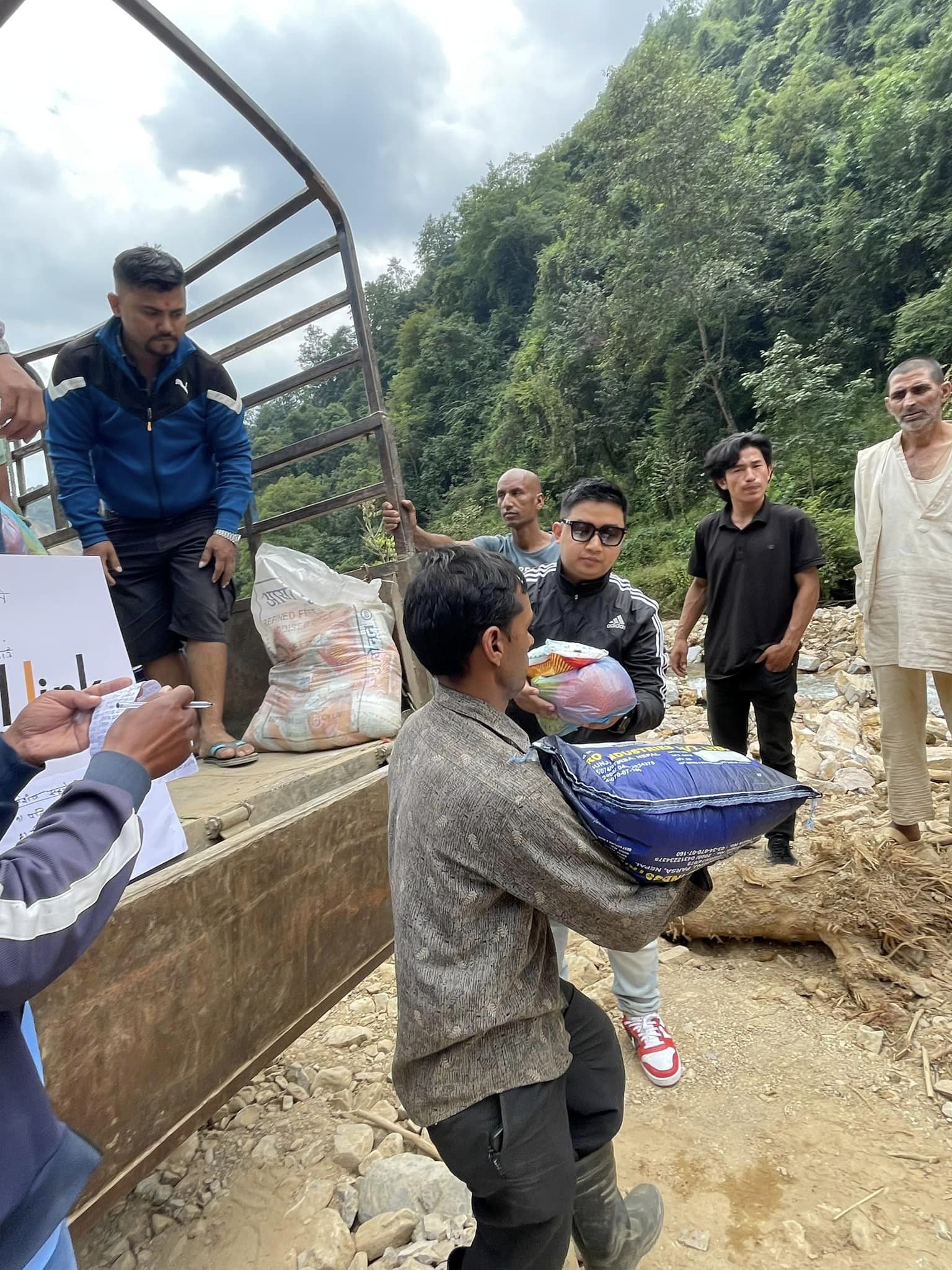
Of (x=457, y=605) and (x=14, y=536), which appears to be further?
(x=14, y=536)

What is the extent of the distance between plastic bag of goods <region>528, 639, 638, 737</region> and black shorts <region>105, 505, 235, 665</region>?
120 cm

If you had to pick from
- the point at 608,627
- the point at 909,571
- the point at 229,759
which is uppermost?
the point at 608,627

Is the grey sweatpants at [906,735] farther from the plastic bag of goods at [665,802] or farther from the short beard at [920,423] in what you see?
the plastic bag of goods at [665,802]

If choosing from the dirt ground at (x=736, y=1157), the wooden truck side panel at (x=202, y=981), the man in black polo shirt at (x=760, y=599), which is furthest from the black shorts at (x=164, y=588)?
the man in black polo shirt at (x=760, y=599)

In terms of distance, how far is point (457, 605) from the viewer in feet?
3.61

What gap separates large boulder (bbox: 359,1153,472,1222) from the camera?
1589 millimetres

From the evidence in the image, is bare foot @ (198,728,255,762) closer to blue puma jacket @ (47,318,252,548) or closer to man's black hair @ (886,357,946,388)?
blue puma jacket @ (47,318,252,548)

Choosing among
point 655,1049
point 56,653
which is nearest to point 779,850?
point 655,1049

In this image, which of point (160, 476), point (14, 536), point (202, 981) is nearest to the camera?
point (202, 981)

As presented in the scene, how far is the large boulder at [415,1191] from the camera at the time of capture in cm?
159

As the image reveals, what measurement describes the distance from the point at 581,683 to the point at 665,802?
0.63 metres

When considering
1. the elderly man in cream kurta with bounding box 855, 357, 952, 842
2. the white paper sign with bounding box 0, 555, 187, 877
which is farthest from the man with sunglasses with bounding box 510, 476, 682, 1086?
the elderly man in cream kurta with bounding box 855, 357, 952, 842

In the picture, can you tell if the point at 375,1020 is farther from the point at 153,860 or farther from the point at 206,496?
the point at 206,496

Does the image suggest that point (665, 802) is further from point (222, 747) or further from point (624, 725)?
point (222, 747)
